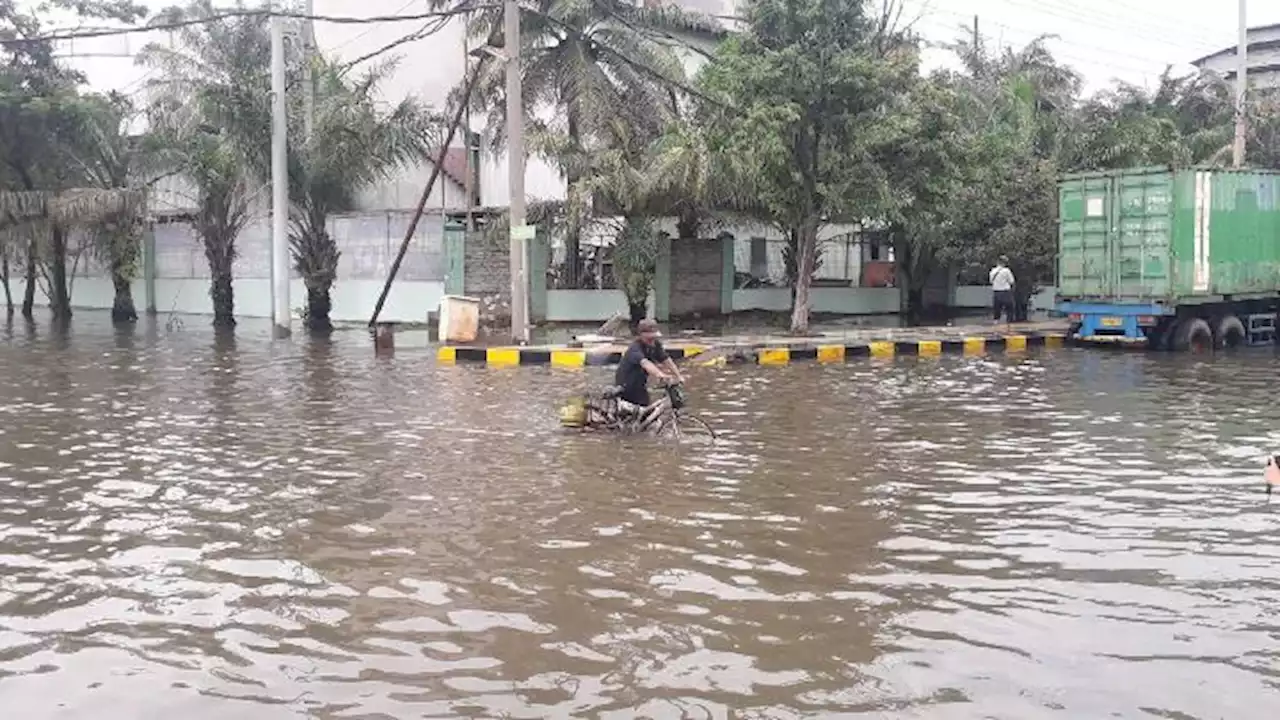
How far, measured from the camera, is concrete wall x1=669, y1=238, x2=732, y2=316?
28859mm

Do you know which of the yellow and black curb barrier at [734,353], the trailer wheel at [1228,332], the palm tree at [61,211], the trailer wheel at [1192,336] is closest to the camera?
the yellow and black curb barrier at [734,353]

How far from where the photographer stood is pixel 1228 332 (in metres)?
22.6

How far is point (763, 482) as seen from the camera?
32.3 ft

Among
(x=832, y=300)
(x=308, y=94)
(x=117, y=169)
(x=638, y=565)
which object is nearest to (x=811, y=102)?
(x=832, y=300)

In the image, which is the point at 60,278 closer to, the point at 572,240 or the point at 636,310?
the point at 572,240

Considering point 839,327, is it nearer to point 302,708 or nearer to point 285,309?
point 285,309

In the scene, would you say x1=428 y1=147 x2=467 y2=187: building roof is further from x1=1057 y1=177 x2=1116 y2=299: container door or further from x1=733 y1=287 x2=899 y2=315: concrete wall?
x1=1057 y1=177 x2=1116 y2=299: container door

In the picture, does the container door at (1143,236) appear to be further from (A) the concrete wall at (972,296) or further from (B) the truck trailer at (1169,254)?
(A) the concrete wall at (972,296)

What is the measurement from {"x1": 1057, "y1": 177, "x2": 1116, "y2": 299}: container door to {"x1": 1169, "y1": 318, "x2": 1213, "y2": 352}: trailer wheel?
4.41 feet

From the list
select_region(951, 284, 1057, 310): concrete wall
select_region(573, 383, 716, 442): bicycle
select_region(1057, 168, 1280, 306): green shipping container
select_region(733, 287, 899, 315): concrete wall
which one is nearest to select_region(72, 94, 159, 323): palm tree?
select_region(733, 287, 899, 315): concrete wall

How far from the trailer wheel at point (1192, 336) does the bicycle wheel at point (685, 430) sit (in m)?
12.9

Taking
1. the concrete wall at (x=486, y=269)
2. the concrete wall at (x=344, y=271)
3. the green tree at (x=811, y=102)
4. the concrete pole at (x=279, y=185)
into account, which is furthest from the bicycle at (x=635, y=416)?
the concrete wall at (x=344, y=271)

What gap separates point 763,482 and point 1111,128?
22.7m

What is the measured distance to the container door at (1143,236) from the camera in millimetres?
21094
